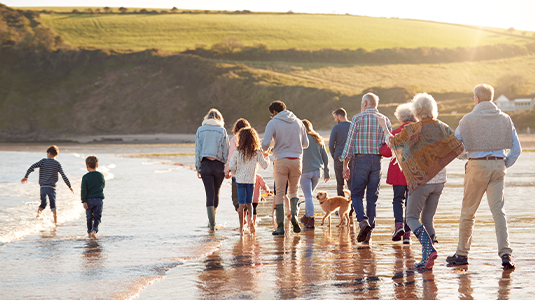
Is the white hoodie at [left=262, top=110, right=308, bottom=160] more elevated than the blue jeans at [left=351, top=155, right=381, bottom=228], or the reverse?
the white hoodie at [left=262, top=110, right=308, bottom=160]

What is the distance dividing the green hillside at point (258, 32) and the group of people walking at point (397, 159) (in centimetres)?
8984

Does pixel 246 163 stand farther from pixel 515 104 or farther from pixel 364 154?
pixel 515 104

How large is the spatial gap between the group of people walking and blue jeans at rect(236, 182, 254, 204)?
0.05 feet

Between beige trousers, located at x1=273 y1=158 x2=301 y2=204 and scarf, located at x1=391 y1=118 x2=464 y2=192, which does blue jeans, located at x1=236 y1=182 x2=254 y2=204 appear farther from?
scarf, located at x1=391 y1=118 x2=464 y2=192

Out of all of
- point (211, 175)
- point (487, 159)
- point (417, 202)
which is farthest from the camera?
point (211, 175)

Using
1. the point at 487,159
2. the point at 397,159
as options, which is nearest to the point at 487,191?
the point at 487,159

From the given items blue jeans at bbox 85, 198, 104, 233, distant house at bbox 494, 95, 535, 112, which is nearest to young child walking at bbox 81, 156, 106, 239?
blue jeans at bbox 85, 198, 104, 233

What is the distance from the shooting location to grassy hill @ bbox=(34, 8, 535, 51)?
101 metres

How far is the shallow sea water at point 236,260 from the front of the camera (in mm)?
5078

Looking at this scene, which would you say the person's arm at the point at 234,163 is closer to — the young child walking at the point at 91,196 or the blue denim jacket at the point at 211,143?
the blue denim jacket at the point at 211,143

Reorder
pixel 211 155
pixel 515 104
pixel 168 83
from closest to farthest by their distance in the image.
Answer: pixel 211 155
pixel 515 104
pixel 168 83

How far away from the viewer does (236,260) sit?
6.48 m

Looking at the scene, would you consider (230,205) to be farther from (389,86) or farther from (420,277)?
(389,86)

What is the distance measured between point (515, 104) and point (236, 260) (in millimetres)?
69795
